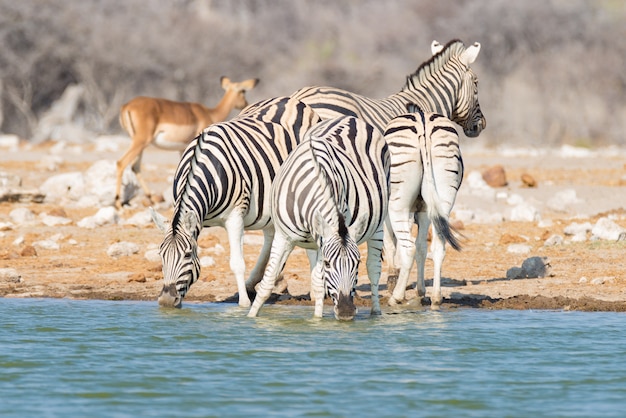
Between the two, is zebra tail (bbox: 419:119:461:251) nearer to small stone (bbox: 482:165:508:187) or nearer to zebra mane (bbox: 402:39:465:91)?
zebra mane (bbox: 402:39:465:91)

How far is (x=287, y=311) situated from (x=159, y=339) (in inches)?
67.6

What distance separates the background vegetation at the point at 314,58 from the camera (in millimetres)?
37906

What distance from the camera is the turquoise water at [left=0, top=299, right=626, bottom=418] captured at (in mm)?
6359

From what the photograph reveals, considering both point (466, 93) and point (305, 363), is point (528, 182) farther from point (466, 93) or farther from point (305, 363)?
point (305, 363)

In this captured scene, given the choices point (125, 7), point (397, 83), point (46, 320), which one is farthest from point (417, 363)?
point (125, 7)

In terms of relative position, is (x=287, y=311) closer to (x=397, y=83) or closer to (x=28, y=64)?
(x=28, y=64)

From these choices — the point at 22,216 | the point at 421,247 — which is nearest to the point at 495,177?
the point at 22,216

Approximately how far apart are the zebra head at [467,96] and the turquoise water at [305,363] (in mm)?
3342

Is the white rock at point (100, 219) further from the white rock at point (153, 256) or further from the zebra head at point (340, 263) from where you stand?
the zebra head at point (340, 263)

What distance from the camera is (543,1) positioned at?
141 ft

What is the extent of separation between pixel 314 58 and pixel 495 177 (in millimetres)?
26164

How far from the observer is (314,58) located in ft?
150

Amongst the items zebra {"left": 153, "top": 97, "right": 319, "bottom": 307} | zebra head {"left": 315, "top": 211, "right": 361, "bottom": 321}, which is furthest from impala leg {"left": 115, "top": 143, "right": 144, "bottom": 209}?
zebra head {"left": 315, "top": 211, "right": 361, "bottom": 321}

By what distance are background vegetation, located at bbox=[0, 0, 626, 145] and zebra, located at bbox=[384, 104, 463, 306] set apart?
1061 inches
